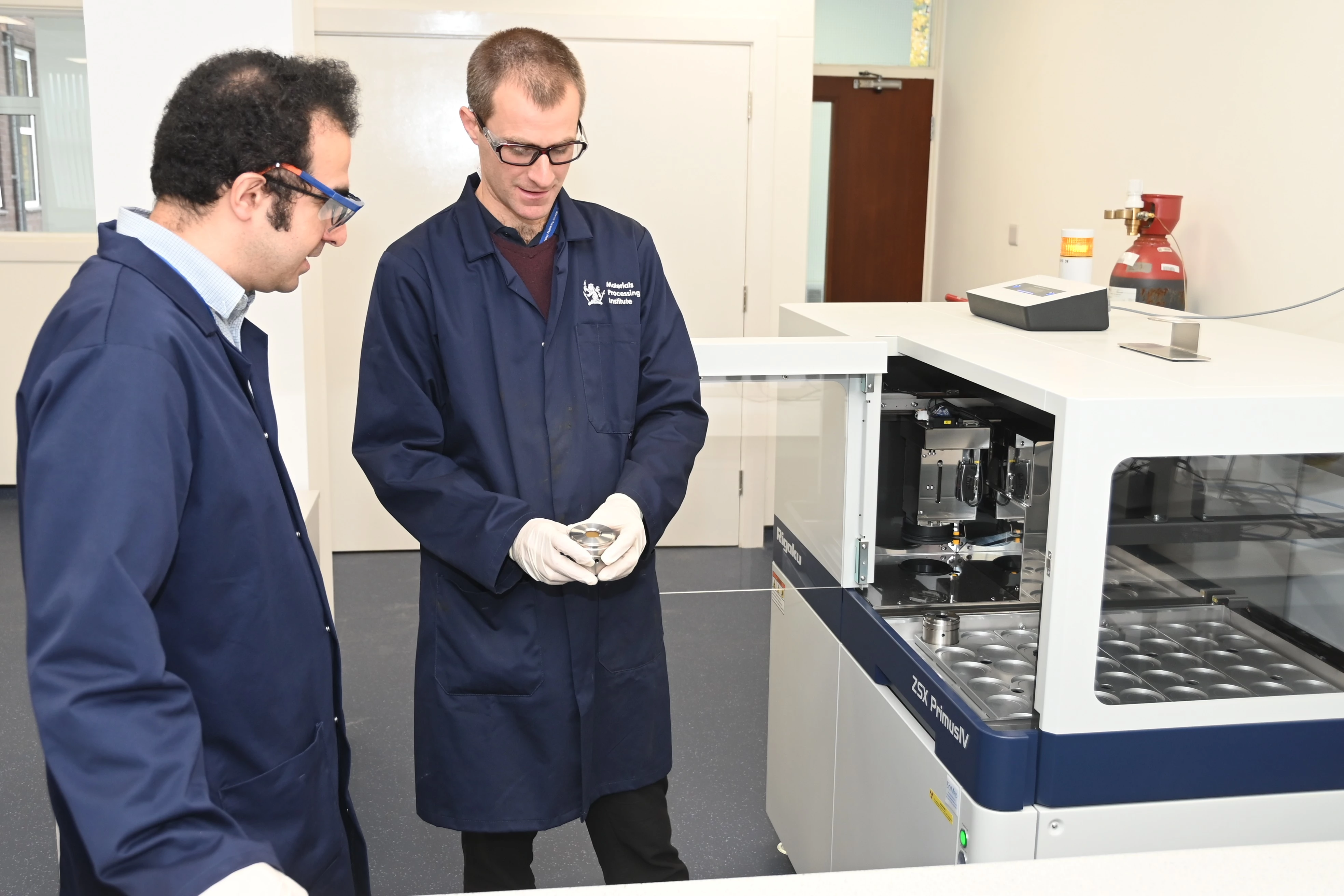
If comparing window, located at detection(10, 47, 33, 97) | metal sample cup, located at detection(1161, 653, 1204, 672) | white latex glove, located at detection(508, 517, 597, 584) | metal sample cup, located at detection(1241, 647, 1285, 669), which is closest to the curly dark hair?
white latex glove, located at detection(508, 517, 597, 584)

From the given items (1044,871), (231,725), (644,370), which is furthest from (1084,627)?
(231,725)

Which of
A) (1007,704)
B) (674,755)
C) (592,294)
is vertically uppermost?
(592,294)

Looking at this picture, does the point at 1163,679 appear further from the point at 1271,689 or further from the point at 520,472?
the point at 520,472

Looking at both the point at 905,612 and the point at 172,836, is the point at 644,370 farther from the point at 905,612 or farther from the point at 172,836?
the point at 172,836

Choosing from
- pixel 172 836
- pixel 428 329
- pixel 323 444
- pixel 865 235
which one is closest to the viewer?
pixel 172 836

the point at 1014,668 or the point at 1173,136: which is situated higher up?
the point at 1173,136

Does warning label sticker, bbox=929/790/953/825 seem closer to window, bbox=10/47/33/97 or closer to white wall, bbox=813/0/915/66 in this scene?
white wall, bbox=813/0/915/66

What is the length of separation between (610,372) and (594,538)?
260 millimetres

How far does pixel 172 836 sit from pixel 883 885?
0.54 metres

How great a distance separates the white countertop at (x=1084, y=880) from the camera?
2.68 ft

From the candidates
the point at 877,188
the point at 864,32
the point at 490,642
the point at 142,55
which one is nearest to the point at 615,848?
the point at 490,642

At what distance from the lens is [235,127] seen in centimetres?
99

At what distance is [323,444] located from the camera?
2.34m

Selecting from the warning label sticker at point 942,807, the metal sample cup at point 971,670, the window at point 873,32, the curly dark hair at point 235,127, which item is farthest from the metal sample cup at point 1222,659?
the window at point 873,32
